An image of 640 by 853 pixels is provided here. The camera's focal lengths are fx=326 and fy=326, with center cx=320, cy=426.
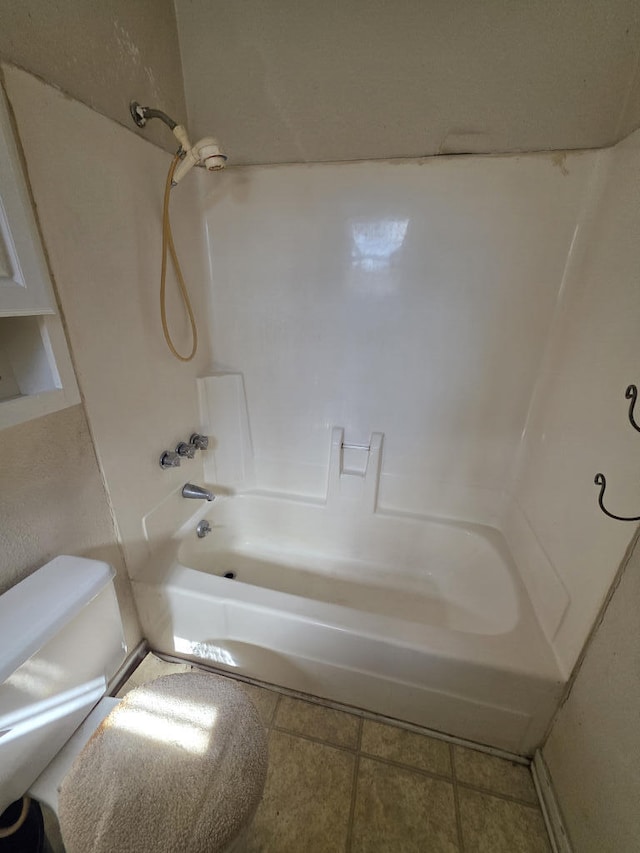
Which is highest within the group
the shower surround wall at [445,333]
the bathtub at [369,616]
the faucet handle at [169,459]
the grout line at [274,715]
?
the shower surround wall at [445,333]

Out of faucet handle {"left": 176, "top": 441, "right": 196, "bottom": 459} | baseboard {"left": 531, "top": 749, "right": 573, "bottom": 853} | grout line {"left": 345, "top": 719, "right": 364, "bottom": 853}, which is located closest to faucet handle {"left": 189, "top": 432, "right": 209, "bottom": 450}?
faucet handle {"left": 176, "top": 441, "right": 196, "bottom": 459}

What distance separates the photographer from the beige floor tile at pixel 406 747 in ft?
3.37

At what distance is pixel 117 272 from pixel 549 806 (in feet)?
6.53

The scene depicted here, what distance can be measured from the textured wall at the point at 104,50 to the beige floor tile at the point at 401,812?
2.03m

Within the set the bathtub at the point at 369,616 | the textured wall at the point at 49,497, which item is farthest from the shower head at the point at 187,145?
the bathtub at the point at 369,616

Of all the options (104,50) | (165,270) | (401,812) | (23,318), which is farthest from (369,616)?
(104,50)

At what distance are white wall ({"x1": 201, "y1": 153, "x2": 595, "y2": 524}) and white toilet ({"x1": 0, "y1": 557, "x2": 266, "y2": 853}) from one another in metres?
1.00

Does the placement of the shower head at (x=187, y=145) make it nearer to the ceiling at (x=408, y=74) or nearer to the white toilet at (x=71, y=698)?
the ceiling at (x=408, y=74)

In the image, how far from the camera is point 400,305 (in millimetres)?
1369

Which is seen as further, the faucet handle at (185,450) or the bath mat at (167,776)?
the faucet handle at (185,450)

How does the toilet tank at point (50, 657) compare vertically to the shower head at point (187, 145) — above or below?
below

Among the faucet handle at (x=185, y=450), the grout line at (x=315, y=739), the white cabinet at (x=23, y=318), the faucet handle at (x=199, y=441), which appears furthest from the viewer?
the faucet handle at (x=199, y=441)

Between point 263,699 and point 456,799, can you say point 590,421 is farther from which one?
point 263,699

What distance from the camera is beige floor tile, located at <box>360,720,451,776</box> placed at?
1.03 m
